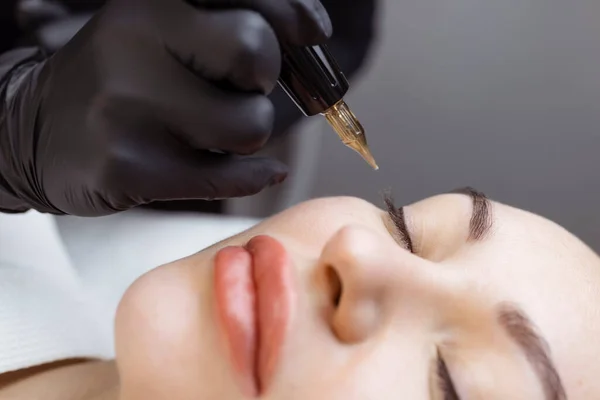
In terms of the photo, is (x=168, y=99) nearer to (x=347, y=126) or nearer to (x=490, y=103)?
(x=347, y=126)

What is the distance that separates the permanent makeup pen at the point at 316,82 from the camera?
63 cm

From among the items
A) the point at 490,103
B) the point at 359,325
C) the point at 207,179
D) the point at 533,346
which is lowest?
the point at 490,103

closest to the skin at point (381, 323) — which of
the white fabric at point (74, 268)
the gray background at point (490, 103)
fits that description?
the white fabric at point (74, 268)

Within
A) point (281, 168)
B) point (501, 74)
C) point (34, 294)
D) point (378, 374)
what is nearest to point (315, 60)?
point (281, 168)

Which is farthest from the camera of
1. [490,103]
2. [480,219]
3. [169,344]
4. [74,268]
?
[490,103]

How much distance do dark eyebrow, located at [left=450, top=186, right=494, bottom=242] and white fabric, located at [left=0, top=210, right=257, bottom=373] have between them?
525 millimetres

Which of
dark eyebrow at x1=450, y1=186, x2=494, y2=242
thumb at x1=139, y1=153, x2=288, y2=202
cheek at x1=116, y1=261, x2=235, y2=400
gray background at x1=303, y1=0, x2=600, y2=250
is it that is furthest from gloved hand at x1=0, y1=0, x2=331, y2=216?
gray background at x1=303, y1=0, x2=600, y2=250

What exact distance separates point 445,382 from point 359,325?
9 cm

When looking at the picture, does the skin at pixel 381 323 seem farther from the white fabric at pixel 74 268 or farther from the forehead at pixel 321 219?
the white fabric at pixel 74 268

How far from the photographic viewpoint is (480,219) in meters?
0.70

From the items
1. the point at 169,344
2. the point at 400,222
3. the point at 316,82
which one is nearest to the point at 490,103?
the point at 400,222

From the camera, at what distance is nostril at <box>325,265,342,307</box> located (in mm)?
610

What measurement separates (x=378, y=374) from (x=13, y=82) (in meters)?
0.53

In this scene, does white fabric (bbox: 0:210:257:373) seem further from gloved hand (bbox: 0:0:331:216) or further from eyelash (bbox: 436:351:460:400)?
eyelash (bbox: 436:351:460:400)
